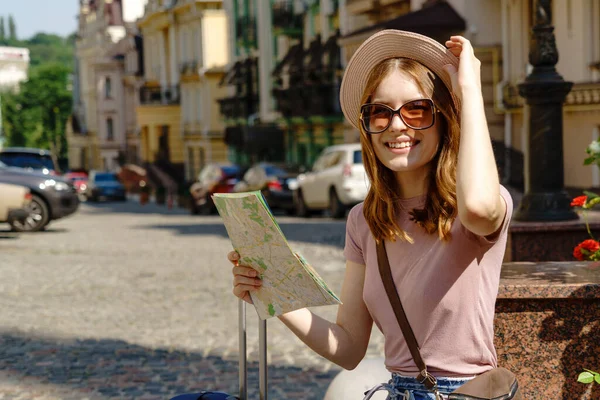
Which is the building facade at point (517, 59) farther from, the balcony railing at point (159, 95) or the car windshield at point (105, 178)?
the balcony railing at point (159, 95)

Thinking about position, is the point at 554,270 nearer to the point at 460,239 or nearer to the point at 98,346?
the point at 460,239

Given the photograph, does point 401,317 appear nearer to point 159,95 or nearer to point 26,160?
point 26,160

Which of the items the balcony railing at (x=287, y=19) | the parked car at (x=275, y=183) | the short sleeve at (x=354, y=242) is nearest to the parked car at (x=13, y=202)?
the parked car at (x=275, y=183)

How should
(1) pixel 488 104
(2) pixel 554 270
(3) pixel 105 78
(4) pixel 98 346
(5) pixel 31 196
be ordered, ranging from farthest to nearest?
(3) pixel 105 78 < (1) pixel 488 104 < (5) pixel 31 196 < (4) pixel 98 346 < (2) pixel 554 270

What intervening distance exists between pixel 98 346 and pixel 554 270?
5.21 meters

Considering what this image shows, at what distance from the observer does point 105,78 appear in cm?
9475

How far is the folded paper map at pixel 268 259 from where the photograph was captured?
291cm

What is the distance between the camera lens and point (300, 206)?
28.2 metres

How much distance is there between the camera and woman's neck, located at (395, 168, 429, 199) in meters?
3.07

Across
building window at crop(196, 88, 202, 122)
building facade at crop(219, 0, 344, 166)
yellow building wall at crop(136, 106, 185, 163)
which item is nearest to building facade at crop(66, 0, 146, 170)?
yellow building wall at crop(136, 106, 185, 163)

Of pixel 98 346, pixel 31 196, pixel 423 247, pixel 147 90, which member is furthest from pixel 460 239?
pixel 147 90

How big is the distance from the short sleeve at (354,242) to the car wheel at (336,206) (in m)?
22.0

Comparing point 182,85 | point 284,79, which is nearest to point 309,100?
point 284,79

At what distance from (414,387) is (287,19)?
44594mm
